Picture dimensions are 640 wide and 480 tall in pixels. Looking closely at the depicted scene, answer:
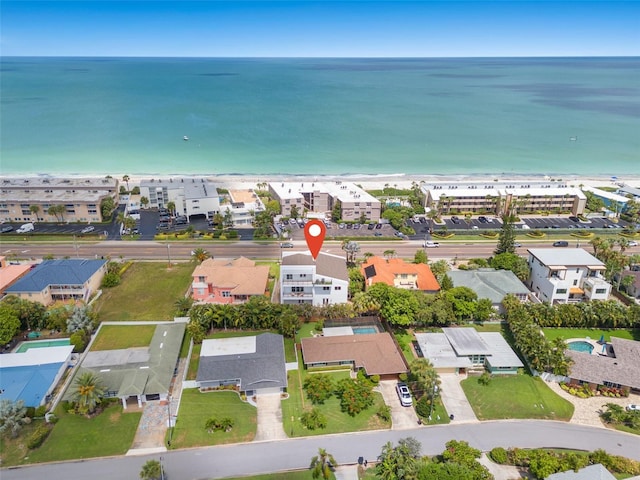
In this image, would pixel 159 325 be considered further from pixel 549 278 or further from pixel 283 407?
pixel 549 278

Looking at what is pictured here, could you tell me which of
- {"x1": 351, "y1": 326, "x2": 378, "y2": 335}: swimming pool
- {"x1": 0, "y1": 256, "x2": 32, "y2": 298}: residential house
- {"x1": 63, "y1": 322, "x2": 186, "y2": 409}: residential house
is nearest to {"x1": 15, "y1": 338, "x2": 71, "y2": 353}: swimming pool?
{"x1": 63, "y1": 322, "x2": 186, "y2": 409}: residential house

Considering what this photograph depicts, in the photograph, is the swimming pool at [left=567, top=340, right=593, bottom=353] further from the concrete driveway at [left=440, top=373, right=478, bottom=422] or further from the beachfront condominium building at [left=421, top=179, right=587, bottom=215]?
the beachfront condominium building at [left=421, top=179, right=587, bottom=215]

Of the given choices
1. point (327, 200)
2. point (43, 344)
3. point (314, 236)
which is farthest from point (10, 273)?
point (327, 200)

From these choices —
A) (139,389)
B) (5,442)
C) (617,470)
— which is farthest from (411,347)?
(5,442)

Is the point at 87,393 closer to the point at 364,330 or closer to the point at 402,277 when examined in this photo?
the point at 364,330


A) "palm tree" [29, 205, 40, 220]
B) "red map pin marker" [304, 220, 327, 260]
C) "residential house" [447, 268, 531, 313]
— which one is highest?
"red map pin marker" [304, 220, 327, 260]

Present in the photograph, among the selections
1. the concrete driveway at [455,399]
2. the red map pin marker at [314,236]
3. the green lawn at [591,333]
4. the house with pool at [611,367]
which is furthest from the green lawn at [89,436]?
the green lawn at [591,333]

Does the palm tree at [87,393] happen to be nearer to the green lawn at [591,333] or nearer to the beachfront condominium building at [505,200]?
the green lawn at [591,333]
